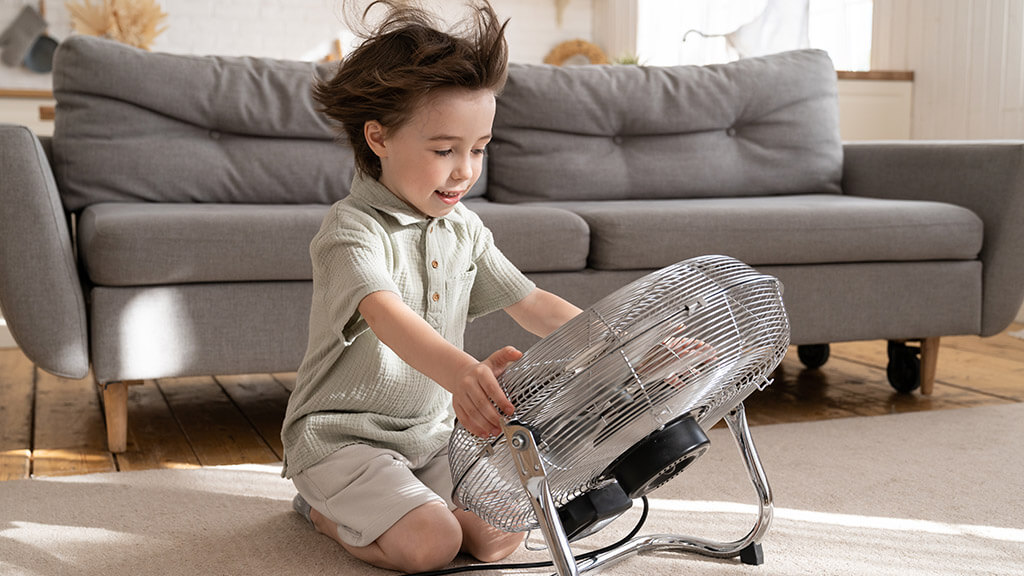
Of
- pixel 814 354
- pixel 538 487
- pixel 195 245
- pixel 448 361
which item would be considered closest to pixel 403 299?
pixel 448 361

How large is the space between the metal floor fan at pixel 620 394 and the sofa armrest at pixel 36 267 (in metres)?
1.00

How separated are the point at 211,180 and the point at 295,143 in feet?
0.72

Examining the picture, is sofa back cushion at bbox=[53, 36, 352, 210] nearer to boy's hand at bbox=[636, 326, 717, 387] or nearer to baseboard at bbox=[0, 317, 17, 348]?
baseboard at bbox=[0, 317, 17, 348]

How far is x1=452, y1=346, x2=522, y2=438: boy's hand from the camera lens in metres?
0.86

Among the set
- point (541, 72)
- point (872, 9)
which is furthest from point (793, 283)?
point (872, 9)

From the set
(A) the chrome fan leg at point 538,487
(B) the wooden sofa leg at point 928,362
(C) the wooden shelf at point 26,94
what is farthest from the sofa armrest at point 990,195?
(C) the wooden shelf at point 26,94

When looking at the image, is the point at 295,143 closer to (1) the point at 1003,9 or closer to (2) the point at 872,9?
(1) the point at 1003,9

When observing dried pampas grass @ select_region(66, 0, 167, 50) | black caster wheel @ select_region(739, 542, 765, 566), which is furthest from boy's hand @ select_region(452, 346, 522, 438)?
dried pampas grass @ select_region(66, 0, 167, 50)

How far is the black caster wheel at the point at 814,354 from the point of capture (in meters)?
2.63

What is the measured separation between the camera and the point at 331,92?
1.25 metres

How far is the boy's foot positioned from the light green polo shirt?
0.25 feet

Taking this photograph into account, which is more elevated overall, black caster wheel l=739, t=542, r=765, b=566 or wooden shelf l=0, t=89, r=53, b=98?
wooden shelf l=0, t=89, r=53, b=98

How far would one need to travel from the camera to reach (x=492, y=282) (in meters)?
1.38

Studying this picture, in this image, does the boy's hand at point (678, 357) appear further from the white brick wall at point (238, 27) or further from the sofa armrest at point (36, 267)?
the white brick wall at point (238, 27)
